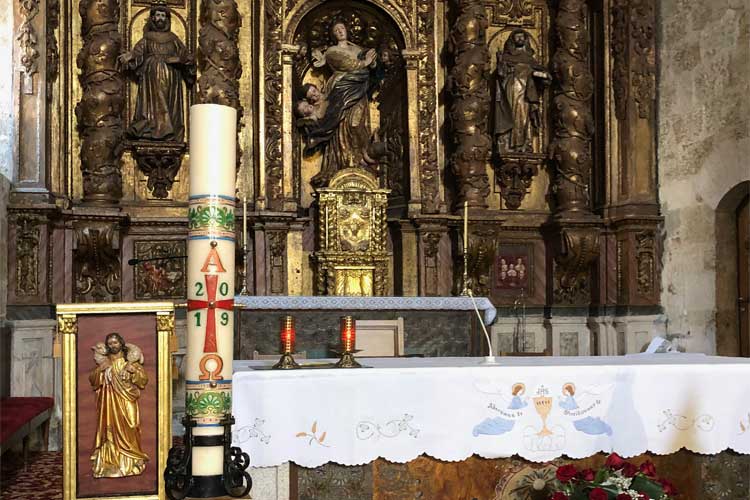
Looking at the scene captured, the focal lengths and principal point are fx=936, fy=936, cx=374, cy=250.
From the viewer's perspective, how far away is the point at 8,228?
9.23 m

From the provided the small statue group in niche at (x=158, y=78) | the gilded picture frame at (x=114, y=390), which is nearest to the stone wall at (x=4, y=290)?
the small statue group in niche at (x=158, y=78)

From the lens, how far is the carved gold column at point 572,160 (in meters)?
10.9

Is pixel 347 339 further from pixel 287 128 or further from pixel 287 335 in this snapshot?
pixel 287 128

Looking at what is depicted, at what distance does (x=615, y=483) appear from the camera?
4680 mm

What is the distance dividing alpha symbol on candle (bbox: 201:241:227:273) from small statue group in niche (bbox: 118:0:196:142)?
6448mm

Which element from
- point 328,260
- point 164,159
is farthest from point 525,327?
point 164,159

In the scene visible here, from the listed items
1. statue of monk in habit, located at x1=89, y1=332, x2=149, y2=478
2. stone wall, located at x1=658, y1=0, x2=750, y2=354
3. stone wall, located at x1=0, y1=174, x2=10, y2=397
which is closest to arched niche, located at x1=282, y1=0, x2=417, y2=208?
stone wall, located at x1=658, y1=0, x2=750, y2=354

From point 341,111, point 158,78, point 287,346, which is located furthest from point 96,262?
A: point 287,346

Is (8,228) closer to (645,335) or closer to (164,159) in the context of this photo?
(164,159)

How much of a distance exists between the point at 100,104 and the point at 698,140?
6586 mm

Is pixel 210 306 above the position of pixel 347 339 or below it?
above

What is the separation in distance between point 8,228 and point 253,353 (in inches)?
113

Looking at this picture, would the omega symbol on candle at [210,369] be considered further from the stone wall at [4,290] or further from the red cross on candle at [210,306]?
the stone wall at [4,290]

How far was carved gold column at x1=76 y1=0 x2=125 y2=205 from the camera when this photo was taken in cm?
985
